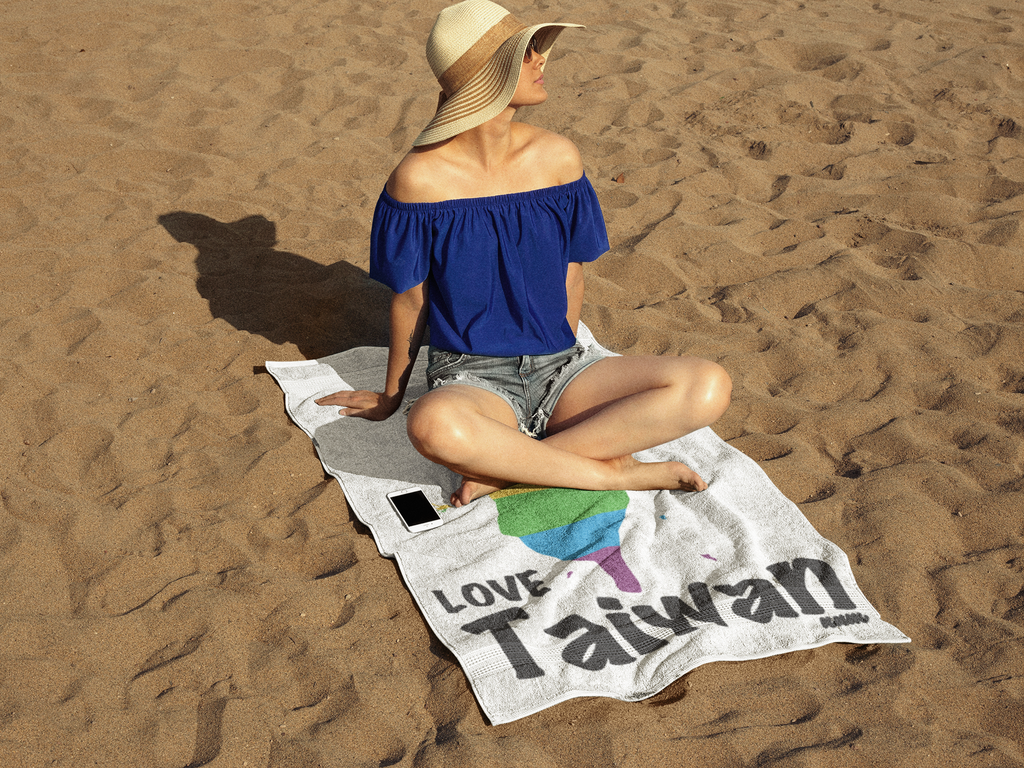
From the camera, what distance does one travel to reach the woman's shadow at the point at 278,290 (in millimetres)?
3652

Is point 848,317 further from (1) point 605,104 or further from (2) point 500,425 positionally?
(1) point 605,104

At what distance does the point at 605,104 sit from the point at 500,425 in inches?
132

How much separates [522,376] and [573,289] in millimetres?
387

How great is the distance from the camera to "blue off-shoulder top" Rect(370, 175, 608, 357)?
268 cm

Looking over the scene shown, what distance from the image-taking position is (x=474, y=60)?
2.46 m

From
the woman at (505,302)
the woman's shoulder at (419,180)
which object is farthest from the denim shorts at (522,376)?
the woman's shoulder at (419,180)

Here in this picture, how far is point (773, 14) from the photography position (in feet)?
21.0

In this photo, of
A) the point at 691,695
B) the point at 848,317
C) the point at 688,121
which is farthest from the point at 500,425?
the point at 688,121

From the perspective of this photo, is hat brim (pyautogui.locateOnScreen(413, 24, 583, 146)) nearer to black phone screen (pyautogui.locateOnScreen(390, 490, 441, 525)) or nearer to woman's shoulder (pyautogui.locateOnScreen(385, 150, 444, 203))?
woman's shoulder (pyautogui.locateOnScreen(385, 150, 444, 203))

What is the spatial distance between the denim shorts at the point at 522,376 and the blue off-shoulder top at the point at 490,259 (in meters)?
0.04

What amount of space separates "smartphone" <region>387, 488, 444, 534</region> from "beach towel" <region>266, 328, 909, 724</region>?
0.09ft

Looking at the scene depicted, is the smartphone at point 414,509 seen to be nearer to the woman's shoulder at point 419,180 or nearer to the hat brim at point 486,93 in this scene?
the woman's shoulder at point 419,180

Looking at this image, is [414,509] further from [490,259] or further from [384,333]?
[384,333]

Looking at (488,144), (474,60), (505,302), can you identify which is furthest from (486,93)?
(505,302)
